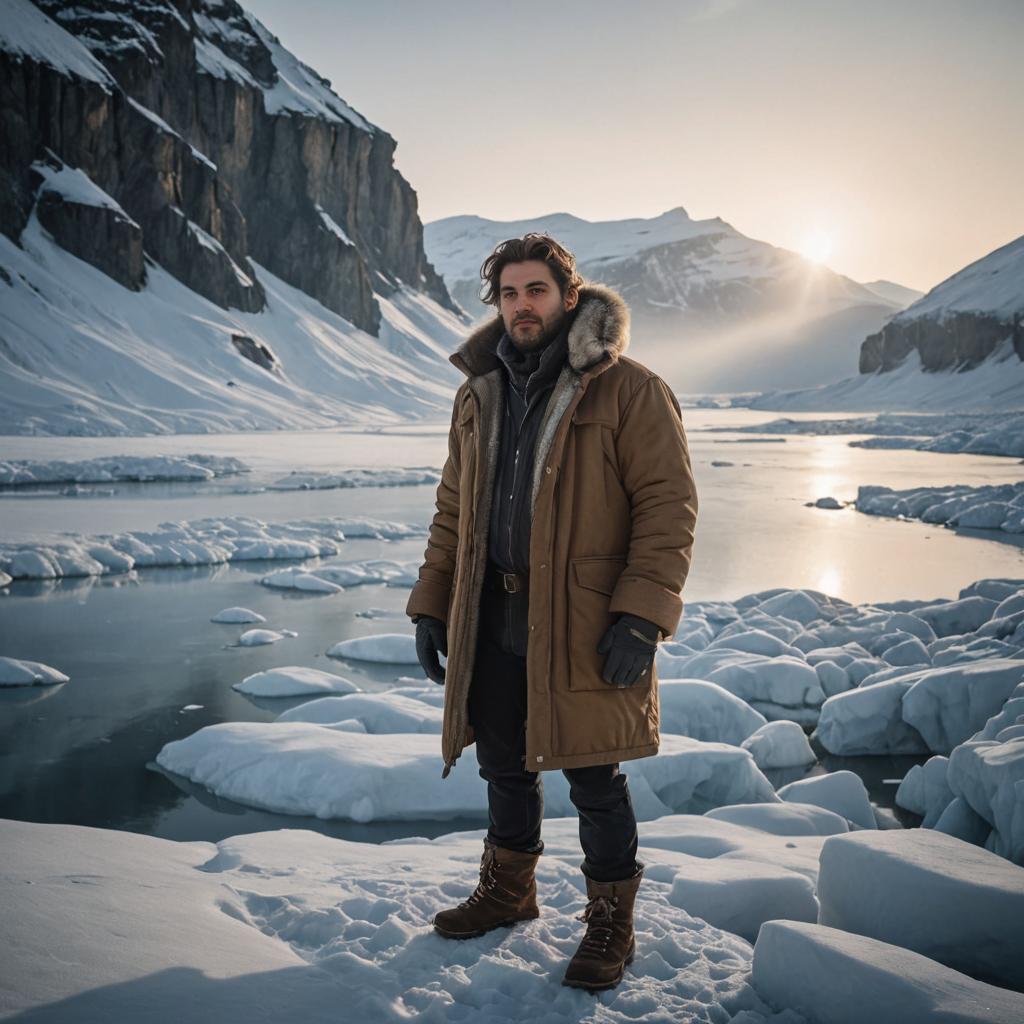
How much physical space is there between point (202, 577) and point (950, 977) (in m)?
11.3

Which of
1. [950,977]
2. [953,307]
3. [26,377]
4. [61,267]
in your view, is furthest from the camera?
[953,307]

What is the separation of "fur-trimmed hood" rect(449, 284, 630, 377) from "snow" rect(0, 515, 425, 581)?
30.2ft

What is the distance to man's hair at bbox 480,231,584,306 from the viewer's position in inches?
100

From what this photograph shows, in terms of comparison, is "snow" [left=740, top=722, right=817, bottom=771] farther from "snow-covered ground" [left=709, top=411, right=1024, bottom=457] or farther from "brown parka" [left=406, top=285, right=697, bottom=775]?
"snow-covered ground" [left=709, top=411, right=1024, bottom=457]

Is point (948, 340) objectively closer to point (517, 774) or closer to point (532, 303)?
point (532, 303)

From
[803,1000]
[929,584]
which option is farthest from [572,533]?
[929,584]

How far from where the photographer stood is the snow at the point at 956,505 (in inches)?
704

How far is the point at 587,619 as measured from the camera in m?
2.41

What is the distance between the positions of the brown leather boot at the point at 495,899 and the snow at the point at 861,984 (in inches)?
27.0

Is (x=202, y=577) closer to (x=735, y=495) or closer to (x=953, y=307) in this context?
(x=735, y=495)

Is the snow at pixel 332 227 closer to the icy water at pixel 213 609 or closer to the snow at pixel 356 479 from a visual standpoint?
the icy water at pixel 213 609

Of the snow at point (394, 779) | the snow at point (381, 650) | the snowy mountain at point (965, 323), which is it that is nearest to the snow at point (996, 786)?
the snow at point (394, 779)

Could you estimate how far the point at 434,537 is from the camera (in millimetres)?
2920

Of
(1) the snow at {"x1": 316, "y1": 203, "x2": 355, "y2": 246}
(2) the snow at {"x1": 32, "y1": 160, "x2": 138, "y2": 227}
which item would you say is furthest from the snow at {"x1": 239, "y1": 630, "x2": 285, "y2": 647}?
(1) the snow at {"x1": 316, "y1": 203, "x2": 355, "y2": 246}
